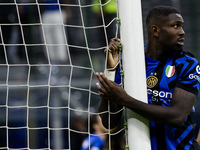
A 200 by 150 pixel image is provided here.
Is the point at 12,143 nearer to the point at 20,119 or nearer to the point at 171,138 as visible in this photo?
the point at 20,119

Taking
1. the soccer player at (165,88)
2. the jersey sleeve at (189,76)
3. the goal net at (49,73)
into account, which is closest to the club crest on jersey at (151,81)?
the soccer player at (165,88)

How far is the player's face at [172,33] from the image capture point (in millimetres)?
1689

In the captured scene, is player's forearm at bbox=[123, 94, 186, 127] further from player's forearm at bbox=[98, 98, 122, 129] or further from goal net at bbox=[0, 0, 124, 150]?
goal net at bbox=[0, 0, 124, 150]

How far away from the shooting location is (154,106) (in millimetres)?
1540

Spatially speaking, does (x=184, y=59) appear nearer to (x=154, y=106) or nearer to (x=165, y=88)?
(x=165, y=88)

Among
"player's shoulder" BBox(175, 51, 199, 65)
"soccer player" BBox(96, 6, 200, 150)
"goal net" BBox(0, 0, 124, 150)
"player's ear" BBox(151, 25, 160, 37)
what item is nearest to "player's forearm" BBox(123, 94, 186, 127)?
"soccer player" BBox(96, 6, 200, 150)

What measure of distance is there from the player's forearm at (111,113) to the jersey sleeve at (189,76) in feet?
0.88

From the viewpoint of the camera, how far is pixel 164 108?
155 centimetres

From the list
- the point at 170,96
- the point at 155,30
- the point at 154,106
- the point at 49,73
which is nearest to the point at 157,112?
the point at 154,106

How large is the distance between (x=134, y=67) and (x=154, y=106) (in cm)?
16

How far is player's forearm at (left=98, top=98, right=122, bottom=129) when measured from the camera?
1.69 m

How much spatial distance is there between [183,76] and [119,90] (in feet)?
0.90

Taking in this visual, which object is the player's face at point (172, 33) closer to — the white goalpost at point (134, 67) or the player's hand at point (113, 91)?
the white goalpost at point (134, 67)

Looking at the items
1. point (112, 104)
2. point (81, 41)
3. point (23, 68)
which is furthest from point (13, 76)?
point (112, 104)
